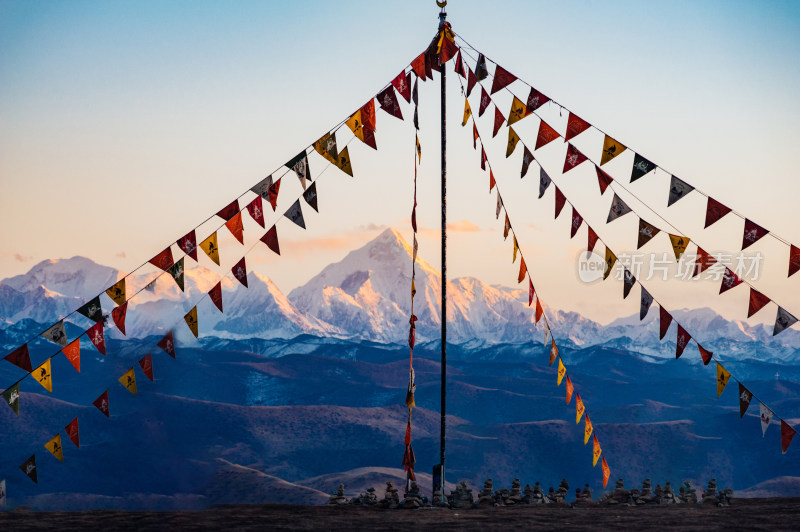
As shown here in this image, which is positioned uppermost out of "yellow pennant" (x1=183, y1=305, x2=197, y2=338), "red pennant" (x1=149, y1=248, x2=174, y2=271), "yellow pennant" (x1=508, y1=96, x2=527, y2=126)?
"yellow pennant" (x1=508, y1=96, x2=527, y2=126)

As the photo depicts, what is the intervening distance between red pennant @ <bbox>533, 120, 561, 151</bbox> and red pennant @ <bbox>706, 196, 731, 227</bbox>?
139 inches

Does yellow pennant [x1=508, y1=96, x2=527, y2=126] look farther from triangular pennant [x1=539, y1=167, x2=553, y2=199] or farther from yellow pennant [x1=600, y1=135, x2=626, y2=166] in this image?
yellow pennant [x1=600, y1=135, x2=626, y2=166]

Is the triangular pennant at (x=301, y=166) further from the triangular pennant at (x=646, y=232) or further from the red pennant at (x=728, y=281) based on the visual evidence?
the red pennant at (x=728, y=281)

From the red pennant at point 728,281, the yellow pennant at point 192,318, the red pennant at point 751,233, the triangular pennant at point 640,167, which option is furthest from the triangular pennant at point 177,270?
the red pennant at point 751,233

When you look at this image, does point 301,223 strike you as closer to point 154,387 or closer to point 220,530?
point 220,530

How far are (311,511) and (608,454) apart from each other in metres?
83.8

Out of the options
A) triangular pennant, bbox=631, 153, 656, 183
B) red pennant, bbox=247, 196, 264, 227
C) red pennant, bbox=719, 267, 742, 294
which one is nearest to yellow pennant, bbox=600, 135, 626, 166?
triangular pennant, bbox=631, 153, 656, 183

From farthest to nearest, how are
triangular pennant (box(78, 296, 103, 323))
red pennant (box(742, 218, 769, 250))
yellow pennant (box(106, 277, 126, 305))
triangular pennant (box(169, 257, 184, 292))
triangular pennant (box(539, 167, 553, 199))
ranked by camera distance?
1. triangular pennant (box(539, 167, 553, 199))
2. triangular pennant (box(169, 257, 184, 292))
3. triangular pennant (box(78, 296, 103, 323))
4. yellow pennant (box(106, 277, 126, 305))
5. red pennant (box(742, 218, 769, 250))

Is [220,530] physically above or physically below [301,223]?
below

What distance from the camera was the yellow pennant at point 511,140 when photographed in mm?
19562

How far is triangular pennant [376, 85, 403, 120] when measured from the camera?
18281 mm

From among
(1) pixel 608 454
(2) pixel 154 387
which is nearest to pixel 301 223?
(1) pixel 608 454

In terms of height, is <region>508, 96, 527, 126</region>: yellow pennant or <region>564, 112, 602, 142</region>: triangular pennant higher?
<region>508, 96, 527, 126</region>: yellow pennant

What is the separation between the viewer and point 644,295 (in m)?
18.5
